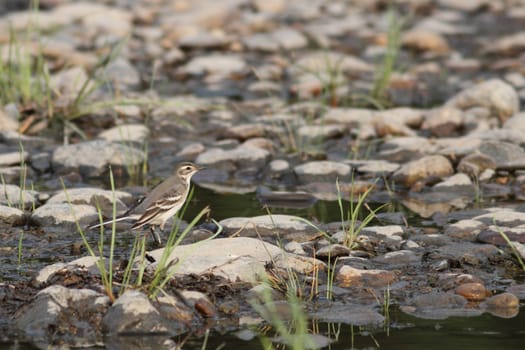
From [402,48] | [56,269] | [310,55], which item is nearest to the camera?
[56,269]

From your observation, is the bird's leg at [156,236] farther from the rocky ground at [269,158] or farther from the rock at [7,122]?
the rock at [7,122]

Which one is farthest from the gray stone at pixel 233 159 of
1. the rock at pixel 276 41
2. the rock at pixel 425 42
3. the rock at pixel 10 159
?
the rock at pixel 425 42

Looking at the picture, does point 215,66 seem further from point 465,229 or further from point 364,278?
point 364,278

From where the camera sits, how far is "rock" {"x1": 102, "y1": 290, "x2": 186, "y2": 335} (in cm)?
621

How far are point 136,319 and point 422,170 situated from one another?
16.5 ft

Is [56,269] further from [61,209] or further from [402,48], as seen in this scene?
[402,48]

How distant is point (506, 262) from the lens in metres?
7.82

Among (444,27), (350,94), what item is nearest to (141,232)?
(350,94)

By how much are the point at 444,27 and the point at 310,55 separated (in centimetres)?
389

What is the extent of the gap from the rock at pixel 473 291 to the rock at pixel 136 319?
195 cm

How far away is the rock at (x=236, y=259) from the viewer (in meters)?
7.15


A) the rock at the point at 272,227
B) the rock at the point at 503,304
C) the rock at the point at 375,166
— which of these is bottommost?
the rock at the point at 375,166

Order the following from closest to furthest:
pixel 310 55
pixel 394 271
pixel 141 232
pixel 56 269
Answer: pixel 56 269 → pixel 394 271 → pixel 141 232 → pixel 310 55

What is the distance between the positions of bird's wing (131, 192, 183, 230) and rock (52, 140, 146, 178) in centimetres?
246
